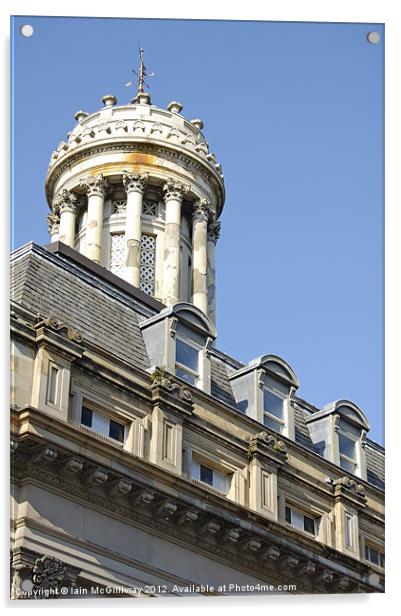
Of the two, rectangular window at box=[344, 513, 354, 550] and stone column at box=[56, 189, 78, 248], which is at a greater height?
stone column at box=[56, 189, 78, 248]

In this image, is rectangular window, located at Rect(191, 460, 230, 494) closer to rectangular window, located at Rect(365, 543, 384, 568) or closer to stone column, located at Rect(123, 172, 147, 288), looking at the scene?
rectangular window, located at Rect(365, 543, 384, 568)

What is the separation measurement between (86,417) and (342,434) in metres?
10.1

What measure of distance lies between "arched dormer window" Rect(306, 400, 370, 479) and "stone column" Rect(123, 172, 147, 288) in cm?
1351

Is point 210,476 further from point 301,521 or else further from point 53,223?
point 53,223

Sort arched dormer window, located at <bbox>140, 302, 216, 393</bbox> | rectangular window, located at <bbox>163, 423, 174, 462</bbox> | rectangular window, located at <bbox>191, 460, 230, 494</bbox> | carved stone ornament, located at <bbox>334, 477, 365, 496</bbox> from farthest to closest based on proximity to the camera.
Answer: carved stone ornament, located at <bbox>334, 477, 365, 496</bbox> < arched dormer window, located at <bbox>140, 302, 216, 393</bbox> < rectangular window, located at <bbox>191, 460, 230, 494</bbox> < rectangular window, located at <bbox>163, 423, 174, 462</bbox>

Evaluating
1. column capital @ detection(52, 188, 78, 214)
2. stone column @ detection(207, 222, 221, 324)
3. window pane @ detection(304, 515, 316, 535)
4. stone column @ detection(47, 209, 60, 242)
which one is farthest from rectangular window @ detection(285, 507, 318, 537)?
stone column @ detection(47, 209, 60, 242)

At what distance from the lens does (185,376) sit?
33719 mm

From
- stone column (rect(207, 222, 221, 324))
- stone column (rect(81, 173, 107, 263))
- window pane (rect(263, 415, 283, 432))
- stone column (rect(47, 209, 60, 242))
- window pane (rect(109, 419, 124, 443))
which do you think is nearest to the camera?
window pane (rect(109, 419, 124, 443))

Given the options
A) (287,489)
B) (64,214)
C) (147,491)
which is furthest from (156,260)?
(147,491)

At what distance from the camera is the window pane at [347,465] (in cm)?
3769

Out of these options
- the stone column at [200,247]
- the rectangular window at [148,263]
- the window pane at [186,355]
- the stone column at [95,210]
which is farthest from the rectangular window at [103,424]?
the stone column at [200,247]

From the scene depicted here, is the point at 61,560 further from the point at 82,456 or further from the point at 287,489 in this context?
the point at 287,489

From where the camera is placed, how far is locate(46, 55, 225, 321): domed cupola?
50.6m

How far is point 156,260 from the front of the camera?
5125cm
